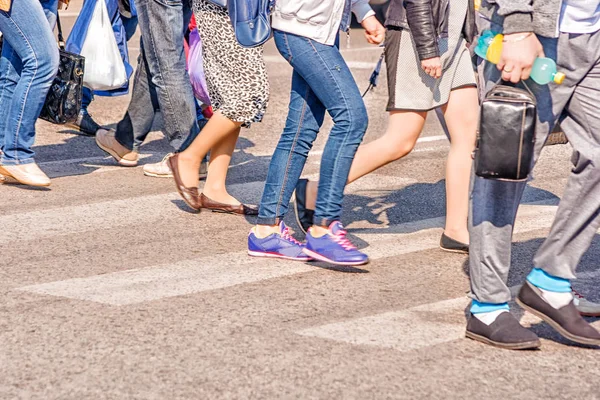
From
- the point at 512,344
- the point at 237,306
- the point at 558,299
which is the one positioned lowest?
the point at 237,306

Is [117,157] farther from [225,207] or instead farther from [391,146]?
[391,146]

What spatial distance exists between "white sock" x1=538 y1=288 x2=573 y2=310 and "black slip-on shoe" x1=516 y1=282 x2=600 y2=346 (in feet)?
0.04

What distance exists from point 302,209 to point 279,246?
46cm

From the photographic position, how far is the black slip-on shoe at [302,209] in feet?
20.3

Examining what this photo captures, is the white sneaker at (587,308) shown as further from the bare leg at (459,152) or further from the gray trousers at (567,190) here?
the bare leg at (459,152)

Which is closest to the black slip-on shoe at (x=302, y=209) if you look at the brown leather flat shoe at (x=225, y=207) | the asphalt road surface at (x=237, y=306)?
the asphalt road surface at (x=237, y=306)

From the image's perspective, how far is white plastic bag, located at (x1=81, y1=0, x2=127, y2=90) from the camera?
8.39 m

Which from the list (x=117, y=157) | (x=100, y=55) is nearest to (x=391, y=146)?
(x=117, y=157)

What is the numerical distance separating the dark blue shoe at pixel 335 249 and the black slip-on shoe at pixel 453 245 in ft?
1.94

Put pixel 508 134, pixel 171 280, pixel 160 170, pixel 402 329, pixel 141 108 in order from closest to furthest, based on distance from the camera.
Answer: pixel 508 134 → pixel 402 329 → pixel 171 280 → pixel 160 170 → pixel 141 108

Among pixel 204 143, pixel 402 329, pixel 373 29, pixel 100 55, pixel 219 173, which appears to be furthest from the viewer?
pixel 100 55

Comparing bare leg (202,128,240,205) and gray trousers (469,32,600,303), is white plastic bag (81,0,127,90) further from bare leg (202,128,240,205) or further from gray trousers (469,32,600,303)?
gray trousers (469,32,600,303)

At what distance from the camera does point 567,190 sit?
4.50m

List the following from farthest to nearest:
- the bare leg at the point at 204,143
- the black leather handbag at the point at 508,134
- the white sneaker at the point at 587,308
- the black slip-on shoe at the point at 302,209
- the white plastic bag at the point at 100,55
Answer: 1. the white plastic bag at the point at 100,55
2. the bare leg at the point at 204,143
3. the black slip-on shoe at the point at 302,209
4. the white sneaker at the point at 587,308
5. the black leather handbag at the point at 508,134
